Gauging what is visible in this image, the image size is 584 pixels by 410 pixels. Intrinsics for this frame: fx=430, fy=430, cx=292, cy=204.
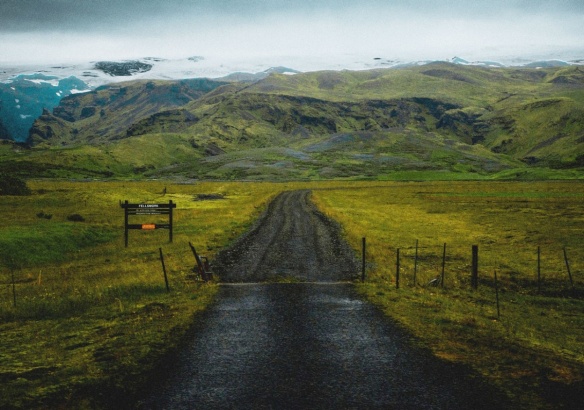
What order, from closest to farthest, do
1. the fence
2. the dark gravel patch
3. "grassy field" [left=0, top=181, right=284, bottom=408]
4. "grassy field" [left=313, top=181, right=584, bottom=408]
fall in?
the dark gravel patch
"grassy field" [left=0, top=181, right=284, bottom=408]
"grassy field" [left=313, top=181, right=584, bottom=408]
the fence

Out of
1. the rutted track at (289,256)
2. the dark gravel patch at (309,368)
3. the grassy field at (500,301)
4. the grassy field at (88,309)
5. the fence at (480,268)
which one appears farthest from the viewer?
the fence at (480,268)

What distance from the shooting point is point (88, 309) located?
18.7 metres

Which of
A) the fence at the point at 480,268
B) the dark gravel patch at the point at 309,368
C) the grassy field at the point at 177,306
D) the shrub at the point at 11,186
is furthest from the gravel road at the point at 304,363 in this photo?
the shrub at the point at 11,186

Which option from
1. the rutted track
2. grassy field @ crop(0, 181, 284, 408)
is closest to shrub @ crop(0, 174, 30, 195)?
grassy field @ crop(0, 181, 284, 408)

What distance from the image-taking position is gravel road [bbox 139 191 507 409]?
996 cm

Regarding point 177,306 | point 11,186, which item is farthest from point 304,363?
point 11,186

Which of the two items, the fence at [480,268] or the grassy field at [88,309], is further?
the fence at [480,268]

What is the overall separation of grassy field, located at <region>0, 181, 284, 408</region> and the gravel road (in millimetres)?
1169

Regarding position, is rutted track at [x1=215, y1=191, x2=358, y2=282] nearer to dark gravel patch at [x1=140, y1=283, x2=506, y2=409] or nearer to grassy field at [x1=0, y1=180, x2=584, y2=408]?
grassy field at [x1=0, y1=180, x2=584, y2=408]

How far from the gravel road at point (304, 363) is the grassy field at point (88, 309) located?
3.84ft

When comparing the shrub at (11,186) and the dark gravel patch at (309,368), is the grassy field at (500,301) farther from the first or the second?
the shrub at (11,186)

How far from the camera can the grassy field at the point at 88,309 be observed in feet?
34.8

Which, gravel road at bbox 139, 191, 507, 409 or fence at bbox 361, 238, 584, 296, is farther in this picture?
fence at bbox 361, 238, 584, 296

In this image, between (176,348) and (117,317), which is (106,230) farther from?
(176,348)
